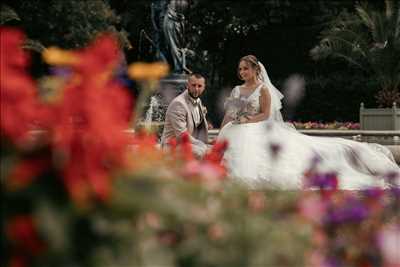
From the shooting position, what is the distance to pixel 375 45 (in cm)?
2734

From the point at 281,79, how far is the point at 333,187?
30872 mm

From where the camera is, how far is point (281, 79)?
3347 cm

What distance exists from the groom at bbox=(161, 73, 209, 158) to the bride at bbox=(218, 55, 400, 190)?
0.48m

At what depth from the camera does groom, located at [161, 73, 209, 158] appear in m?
8.30

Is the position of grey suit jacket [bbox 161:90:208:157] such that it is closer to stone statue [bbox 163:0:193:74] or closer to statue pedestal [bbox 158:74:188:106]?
statue pedestal [bbox 158:74:188:106]

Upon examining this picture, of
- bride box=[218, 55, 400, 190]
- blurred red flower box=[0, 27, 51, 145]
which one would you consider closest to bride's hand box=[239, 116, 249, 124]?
bride box=[218, 55, 400, 190]

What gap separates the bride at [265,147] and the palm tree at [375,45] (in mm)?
16545

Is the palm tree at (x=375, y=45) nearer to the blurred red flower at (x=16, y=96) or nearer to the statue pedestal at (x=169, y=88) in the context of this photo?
the statue pedestal at (x=169, y=88)

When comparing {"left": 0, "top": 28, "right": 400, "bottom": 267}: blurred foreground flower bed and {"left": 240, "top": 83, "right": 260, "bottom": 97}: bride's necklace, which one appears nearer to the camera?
{"left": 0, "top": 28, "right": 400, "bottom": 267}: blurred foreground flower bed

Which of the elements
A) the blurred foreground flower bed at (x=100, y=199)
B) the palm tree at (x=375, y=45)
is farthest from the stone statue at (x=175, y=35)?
the blurred foreground flower bed at (x=100, y=199)

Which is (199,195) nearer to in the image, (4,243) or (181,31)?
(4,243)

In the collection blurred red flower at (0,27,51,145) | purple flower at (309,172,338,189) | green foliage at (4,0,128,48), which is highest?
green foliage at (4,0,128,48)

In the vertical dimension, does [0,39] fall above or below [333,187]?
above

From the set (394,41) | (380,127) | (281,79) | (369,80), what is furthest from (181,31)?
(281,79)
